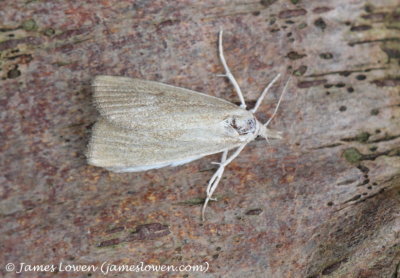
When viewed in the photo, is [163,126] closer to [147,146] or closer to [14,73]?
[147,146]

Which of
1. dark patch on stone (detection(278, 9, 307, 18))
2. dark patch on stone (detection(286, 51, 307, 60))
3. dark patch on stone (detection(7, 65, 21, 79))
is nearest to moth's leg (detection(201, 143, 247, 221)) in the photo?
dark patch on stone (detection(286, 51, 307, 60))

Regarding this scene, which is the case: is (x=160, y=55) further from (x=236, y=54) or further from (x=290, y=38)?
(x=290, y=38)

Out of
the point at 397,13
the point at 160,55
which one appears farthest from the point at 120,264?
the point at 397,13

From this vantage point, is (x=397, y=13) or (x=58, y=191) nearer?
(x=58, y=191)

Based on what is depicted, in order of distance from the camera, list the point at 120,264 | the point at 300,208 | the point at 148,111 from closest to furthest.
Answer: the point at 120,264
the point at 300,208
the point at 148,111

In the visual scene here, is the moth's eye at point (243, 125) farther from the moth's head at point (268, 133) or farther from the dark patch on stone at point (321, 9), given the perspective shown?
the dark patch on stone at point (321, 9)

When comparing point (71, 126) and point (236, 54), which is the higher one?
point (236, 54)

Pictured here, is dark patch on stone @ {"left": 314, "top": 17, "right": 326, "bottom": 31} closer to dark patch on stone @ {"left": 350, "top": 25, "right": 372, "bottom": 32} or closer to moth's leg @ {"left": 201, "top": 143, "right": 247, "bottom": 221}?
dark patch on stone @ {"left": 350, "top": 25, "right": 372, "bottom": 32}
